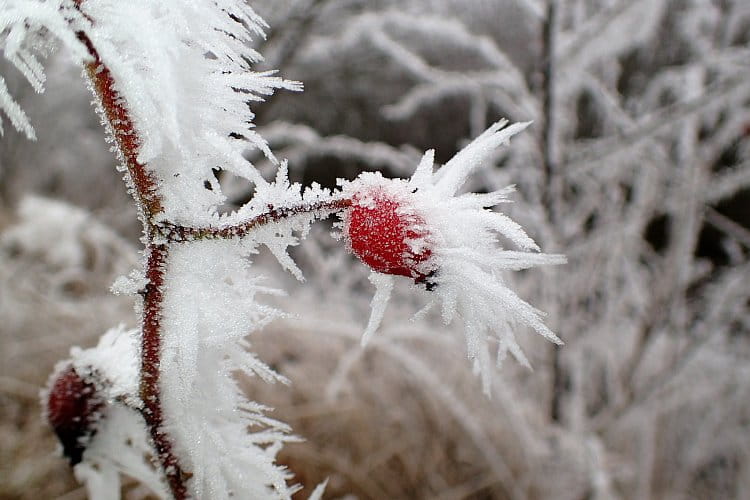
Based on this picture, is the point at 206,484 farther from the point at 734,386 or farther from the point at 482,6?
the point at 482,6

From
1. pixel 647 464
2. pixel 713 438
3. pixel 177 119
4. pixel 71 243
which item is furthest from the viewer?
pixel 71 243

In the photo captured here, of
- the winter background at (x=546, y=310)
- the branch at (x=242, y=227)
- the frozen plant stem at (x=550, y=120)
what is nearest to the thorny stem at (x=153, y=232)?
the branch at (x=242, y=227)

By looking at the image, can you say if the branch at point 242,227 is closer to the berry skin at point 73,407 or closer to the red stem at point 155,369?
the red stem at point 155,369

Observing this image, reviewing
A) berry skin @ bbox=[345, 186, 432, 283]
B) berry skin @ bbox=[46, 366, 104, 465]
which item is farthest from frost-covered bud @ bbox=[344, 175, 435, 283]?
berry skin @ bbox=[46, 366, 104, 465]

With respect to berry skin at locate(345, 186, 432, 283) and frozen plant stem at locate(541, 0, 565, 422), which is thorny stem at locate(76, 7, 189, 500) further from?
A: frozen plant stem at locate(541, 0, 565, 422)

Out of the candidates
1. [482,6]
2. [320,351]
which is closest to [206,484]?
[320,351]

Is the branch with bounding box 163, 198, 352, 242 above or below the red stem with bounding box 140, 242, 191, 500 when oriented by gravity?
above
